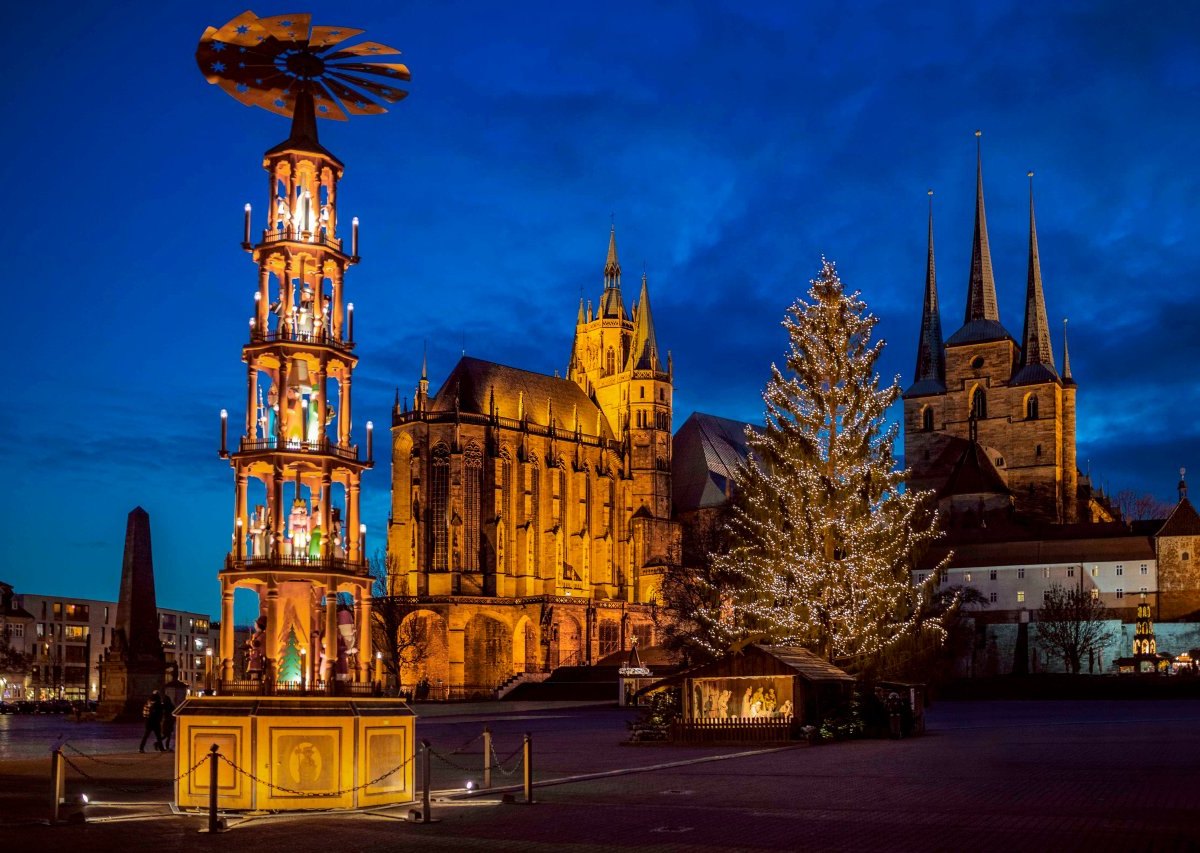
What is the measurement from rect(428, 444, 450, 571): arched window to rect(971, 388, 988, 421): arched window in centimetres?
5143

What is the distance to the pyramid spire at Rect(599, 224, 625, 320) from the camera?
383 ft

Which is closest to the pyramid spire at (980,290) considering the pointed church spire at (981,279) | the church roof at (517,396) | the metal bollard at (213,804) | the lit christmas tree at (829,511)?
the pointed church spire at (981,279)

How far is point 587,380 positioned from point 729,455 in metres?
14.9

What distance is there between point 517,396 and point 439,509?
1277 centimetres

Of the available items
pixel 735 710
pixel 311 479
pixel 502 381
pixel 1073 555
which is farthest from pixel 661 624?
pixel 311 479

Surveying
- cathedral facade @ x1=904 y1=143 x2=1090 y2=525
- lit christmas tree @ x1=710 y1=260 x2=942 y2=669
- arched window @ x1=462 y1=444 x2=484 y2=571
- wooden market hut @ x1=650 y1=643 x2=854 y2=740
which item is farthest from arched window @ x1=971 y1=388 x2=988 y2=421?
wooden market hut @ x1=650 y1=643 x2=854 y2=740

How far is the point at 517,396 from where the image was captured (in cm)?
10150

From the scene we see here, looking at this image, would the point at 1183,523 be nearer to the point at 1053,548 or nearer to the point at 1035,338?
the point at 1053,548

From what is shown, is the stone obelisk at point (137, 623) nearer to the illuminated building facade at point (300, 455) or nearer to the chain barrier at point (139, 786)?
the chain barrier at point (139, 786)

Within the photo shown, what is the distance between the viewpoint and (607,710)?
202 feet

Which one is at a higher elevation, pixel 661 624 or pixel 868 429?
pixel 868 429

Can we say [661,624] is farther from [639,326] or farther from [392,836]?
[392,836]

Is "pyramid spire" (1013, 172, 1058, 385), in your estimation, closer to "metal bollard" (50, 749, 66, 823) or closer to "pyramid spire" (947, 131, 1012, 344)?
"pyramid spire" (947, 131, 1012, 344)

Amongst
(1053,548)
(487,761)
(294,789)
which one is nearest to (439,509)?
(1053,548)
